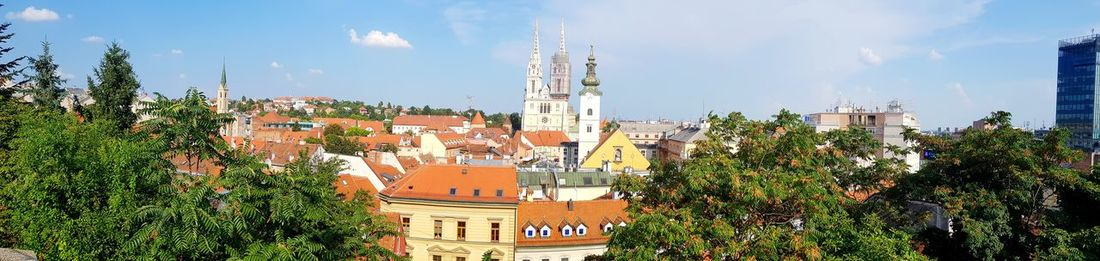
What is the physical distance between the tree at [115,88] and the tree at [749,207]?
861 inches

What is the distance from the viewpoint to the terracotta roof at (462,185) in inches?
1216

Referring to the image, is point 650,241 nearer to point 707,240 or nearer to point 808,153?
point 707,240

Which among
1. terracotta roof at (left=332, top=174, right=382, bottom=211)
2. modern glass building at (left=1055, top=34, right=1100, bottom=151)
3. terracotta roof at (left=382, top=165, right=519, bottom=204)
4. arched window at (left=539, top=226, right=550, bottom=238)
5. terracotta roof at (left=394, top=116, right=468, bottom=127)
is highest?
modern glass building at (left=1055, top=34, right=1100, bottom=151)

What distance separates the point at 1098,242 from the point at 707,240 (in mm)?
8317

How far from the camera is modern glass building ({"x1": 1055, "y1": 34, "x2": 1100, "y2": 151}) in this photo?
99287mm

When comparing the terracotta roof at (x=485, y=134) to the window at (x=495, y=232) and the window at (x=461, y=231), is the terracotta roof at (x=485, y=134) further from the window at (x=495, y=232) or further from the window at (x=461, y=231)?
the window at (x=495, y=232)

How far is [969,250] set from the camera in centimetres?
1764

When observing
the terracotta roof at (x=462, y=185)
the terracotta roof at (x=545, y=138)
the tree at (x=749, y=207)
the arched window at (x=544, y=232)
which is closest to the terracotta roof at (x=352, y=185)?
the terracotta roof at (x=462, y=185)

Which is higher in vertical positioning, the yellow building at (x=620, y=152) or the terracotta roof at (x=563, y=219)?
the yellow building at (x=620, y=152)

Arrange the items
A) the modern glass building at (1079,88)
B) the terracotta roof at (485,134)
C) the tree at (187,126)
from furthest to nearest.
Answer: the terracotta roof at (485,134)
the modern glass building at (1079,88)
the tree at (187,126)

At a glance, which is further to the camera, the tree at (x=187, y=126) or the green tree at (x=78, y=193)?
the green tree at (x=78, y=193)

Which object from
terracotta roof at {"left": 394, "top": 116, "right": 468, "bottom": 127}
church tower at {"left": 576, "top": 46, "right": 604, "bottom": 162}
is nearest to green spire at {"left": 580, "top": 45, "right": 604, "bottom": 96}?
church tower at {"left": 576, "top": 46, "right": 604, "bottom": 162}

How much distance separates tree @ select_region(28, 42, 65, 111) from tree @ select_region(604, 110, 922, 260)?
78.4ft

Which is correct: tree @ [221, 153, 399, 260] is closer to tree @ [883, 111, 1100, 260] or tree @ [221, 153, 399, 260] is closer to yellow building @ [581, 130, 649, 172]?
tree @ [883, 111, 1100, 260]
